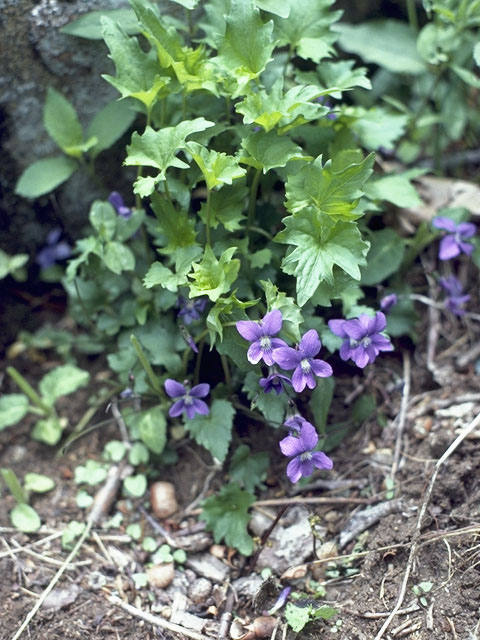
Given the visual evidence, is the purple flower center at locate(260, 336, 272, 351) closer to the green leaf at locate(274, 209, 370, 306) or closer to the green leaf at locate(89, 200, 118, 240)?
the green leaf at locate(274, 209, 370, 306)

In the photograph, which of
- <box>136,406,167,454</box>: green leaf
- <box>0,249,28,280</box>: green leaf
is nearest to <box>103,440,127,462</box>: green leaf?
<box>136,406,167,454</box>: green leaf

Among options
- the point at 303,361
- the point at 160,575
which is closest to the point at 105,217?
the point at 303,361

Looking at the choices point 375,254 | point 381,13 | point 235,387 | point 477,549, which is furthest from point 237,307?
point 381,13

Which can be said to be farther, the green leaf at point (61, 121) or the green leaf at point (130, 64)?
the green leaf at point (61, 121)

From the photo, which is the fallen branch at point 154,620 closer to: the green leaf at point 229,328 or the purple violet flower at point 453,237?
the green leaf at point 229,328

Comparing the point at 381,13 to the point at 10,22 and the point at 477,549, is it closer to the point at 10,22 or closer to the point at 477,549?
the point at 10,22

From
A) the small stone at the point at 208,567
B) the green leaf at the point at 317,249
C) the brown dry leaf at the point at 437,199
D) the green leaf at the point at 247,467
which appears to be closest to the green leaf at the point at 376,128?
the brown dry leaf at the point at 437,199
